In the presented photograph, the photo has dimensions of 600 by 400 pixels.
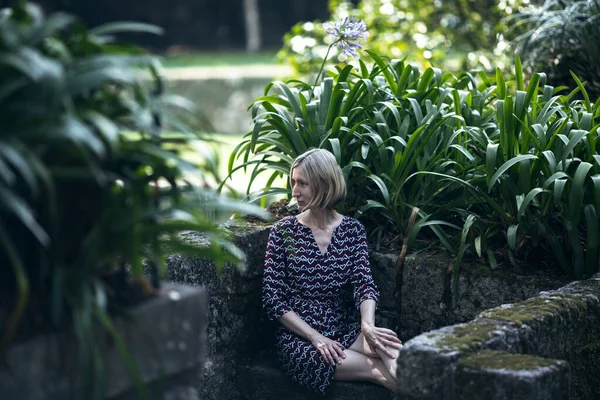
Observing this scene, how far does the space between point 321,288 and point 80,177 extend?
1812 mm

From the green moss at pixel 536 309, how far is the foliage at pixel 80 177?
1.10m

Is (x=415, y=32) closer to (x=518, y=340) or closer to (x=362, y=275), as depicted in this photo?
(x=362, y=275)

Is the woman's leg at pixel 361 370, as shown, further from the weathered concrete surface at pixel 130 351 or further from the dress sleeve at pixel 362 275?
the weathered concrete surface at pixel 130 351

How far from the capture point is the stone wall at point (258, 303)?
143 inches

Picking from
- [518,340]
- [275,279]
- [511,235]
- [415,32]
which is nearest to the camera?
[518,340]

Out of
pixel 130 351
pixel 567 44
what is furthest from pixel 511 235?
pixel 567 44

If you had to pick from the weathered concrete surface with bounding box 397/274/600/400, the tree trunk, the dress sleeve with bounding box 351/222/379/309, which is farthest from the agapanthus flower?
the tree trunk

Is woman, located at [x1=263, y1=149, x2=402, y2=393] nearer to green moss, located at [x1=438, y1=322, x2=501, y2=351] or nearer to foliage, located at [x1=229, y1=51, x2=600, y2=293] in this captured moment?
foliage, located at [x1=229, y1=51, x2=600, y2=293]

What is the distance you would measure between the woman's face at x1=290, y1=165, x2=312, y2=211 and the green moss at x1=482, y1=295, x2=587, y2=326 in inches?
35.1

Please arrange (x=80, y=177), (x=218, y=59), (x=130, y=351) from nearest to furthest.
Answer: (x=80, y=177) → (x=130, y=351) → (x=218, y=59)

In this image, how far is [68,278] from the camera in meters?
2.02

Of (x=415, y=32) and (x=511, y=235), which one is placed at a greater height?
(x=415, y=32)

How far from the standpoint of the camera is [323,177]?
3.52 m

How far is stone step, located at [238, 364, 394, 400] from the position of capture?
3.48m
